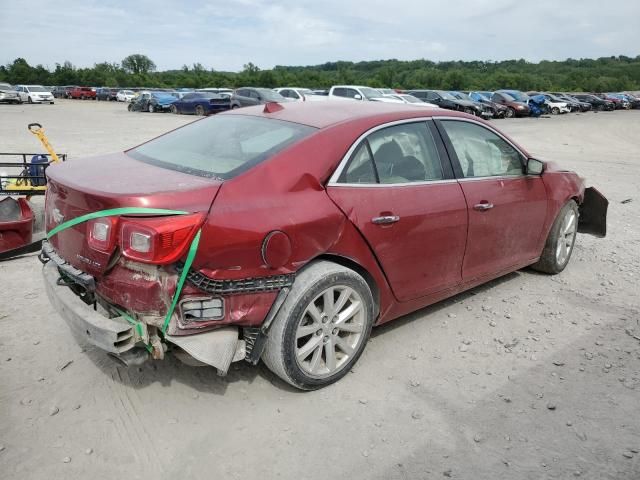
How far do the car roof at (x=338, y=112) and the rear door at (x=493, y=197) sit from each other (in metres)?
0.28

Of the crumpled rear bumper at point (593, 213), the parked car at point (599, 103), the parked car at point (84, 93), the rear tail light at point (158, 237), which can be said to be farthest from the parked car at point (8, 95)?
the parked car at point (599, 103)

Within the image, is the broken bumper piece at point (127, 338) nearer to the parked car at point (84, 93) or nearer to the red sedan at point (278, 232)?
the red sedan at point (278, 232)

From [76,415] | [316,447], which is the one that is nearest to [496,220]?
[316,447]

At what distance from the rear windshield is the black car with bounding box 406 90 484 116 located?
26.5m

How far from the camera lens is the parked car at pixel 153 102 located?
33031 mm

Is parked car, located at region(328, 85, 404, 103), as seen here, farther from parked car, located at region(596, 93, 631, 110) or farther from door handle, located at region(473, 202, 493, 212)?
parked car, located at region(596, 93, 631, 110)

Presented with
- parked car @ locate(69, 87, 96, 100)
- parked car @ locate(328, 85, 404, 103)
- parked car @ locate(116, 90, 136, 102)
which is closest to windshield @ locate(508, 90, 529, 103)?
parked car @ locate(328, 85, 404, 103)

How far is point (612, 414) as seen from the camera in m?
3.04

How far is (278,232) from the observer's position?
278cm

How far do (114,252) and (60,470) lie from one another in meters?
1.06

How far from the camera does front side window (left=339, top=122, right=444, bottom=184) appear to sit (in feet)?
10.8

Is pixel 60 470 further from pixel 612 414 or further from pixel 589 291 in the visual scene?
pixel 589 291

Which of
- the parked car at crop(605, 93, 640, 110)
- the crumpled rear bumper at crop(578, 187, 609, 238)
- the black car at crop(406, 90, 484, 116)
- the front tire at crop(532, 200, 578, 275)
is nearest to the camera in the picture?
the front tire at crop(532, 200, 578, 275)

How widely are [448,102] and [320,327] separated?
28447mm
